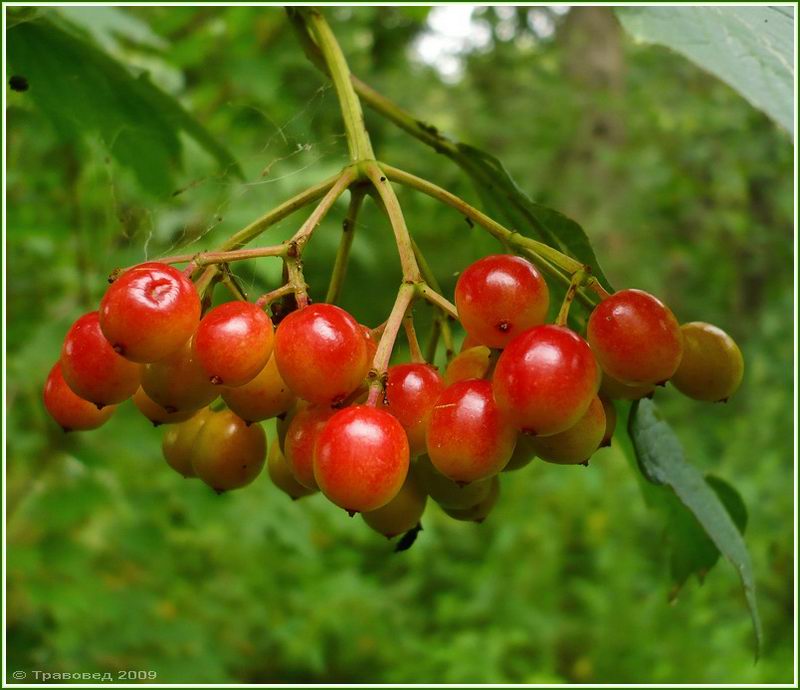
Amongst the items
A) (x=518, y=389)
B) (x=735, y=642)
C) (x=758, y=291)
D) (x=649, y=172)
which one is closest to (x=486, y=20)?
(x=649, y=172)

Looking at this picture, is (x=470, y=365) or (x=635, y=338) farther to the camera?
(x=470, y=365)

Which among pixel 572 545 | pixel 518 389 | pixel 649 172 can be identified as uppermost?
pixel 518 389

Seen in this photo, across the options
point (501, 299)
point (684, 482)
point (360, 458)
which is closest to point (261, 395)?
point (360, 458)

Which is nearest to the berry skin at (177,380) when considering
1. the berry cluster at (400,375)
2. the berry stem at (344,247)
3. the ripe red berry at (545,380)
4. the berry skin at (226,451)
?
the berry cluster at (400,375)

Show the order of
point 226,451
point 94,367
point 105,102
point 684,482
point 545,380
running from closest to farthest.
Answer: point 545,380 → point 94,367 → point 226,451 → point 684,482 → point 105,102

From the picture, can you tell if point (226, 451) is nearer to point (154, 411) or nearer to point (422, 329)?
point (154, 411)

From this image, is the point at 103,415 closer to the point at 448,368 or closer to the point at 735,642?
the point at 448,368
